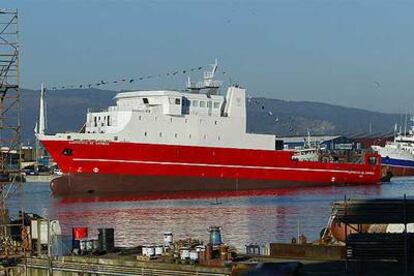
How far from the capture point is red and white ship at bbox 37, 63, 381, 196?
170 ft

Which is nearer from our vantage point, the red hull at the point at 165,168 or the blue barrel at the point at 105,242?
the blue barrel at the point at 105,242

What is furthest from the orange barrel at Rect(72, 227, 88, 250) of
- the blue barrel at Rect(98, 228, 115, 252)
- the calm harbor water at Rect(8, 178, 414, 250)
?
the calm harbor water at Rect(8, 178, 414, 250)

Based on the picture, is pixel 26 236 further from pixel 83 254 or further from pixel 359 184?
pixel 359 184

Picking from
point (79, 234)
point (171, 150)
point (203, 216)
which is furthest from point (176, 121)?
point (79, 234)

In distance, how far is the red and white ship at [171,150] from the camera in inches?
2044

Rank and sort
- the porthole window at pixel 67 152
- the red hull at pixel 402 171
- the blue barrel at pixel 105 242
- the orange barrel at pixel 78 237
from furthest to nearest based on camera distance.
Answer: the red hull at pixel 402 171
the porthole window at pixel 67 152
the orange barrel at pixel 78 237
the blue barrel at pixel 105 242

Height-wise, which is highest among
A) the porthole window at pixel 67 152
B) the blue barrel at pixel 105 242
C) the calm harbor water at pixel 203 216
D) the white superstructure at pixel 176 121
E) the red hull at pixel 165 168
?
the white superstructure at pixel 176 121

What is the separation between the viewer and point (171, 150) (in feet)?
177

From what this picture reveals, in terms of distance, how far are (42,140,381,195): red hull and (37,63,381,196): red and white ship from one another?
0.05m

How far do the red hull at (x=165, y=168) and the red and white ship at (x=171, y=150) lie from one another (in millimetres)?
51

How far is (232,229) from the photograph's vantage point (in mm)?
29141

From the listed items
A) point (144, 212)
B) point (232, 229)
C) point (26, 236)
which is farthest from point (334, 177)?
point (26, 236)

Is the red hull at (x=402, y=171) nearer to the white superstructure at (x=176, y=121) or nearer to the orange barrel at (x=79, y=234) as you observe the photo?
the white superstructure at (x=176, y=121)

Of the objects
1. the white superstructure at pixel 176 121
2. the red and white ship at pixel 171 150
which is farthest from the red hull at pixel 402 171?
the white superstructure at pixel 176 121
